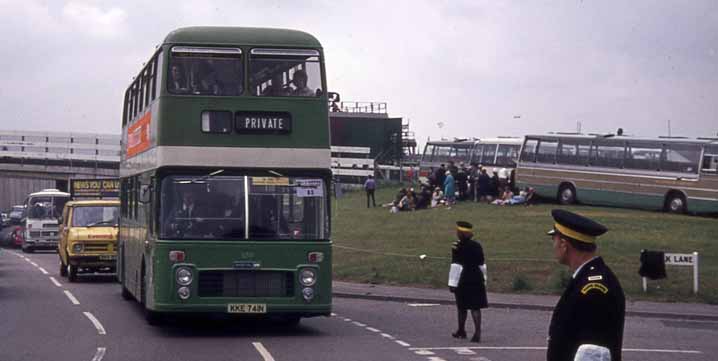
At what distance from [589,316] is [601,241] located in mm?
27923

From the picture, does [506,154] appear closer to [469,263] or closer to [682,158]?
[682,158]

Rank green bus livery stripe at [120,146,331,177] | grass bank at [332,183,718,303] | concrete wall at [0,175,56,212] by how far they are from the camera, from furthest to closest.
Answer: concrete wall at [0,175,56,212], grass bank at [332,183,718,303], green bus livery stripe at [120,146,331,177]

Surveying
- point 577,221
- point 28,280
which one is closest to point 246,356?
point 577,221

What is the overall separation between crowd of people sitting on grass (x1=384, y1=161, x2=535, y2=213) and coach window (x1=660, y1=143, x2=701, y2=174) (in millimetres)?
5817

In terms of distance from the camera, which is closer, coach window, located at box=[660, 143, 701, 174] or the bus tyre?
the bus tyre

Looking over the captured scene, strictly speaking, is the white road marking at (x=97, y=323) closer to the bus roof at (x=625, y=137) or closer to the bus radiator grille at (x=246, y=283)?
the bus radiator grille at (x=246, y=283)

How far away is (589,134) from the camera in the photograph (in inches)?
1929

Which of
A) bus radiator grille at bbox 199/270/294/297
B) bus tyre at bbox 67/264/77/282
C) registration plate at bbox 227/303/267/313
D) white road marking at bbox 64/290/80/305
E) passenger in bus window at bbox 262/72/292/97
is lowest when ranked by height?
white road marking at bbox 64/290/80/305

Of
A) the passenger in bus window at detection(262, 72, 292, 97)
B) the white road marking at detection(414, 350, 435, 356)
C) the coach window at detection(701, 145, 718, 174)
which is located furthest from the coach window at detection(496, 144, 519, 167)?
the white road marking at detection(414, 350, 435, 356)

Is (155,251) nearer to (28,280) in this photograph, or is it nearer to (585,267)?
(585,267)

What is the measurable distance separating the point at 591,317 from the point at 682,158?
40572mm

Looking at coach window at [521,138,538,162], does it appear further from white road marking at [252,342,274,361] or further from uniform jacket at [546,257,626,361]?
uniform jacket at [546,257,626,361]

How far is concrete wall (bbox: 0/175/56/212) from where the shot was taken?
82.4m

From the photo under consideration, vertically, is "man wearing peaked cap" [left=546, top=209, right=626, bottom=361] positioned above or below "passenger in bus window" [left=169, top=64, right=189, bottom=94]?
below
